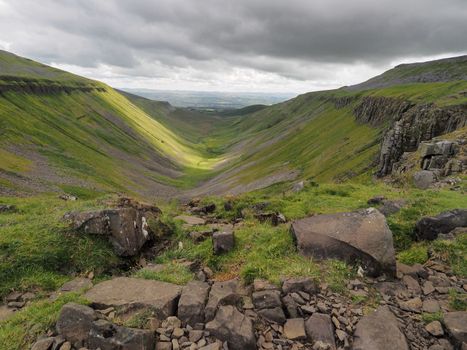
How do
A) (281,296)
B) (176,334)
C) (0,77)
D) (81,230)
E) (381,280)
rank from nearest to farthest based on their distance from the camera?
(176,334), (281,296), (381,280), (81,230), (0,77)

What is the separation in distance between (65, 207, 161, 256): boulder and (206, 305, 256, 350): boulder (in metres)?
6.83

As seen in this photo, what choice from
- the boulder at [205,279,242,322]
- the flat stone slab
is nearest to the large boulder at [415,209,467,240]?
the boulder at [205,279,242,322]

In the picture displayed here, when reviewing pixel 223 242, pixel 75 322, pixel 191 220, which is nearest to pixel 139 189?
pixel 191 220

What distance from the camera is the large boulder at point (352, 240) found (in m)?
11.6

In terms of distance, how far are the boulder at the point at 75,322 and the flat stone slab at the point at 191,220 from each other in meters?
9.48

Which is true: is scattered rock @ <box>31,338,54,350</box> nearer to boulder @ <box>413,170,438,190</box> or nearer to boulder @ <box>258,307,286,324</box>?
boulder @ <box>258,307,286,324</box>

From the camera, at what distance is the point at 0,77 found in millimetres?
129250

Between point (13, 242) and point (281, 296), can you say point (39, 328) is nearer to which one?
point (13, 242)

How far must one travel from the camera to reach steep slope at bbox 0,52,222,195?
7919cm

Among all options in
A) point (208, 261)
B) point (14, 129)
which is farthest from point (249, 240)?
point (14, 129)

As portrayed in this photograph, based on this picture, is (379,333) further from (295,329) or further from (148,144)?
(148,144)

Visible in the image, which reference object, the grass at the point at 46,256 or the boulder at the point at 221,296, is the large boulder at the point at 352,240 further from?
the grass at the point at 46,256

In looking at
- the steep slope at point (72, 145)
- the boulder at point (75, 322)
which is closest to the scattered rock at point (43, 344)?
the boulder at point (75, 322)

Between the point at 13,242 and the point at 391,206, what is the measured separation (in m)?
17.9
